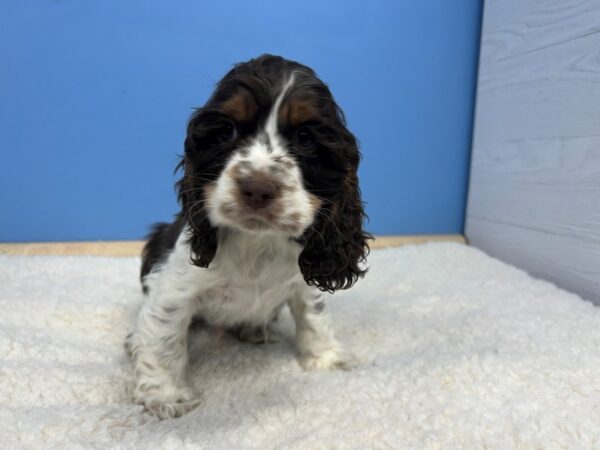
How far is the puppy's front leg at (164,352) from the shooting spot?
182 cm

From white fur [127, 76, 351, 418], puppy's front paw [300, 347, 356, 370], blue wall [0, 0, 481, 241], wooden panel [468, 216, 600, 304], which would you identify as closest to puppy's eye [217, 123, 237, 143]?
white fur [127, 76, 351, 418]

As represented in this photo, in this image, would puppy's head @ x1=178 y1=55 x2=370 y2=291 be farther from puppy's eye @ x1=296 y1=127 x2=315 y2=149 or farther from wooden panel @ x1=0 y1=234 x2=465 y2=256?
wooden panel @ x1=0 y1=234 x2=465 y2=256

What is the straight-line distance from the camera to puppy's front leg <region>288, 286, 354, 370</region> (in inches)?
83.4

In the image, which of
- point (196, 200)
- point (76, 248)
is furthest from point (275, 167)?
point (76, 248)

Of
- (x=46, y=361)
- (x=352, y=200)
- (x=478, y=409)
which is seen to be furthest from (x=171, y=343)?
(x=478, y=409)

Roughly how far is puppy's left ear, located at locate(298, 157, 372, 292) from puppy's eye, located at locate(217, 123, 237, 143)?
1.22ft

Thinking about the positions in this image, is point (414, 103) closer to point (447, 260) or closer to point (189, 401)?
point (447, 260)

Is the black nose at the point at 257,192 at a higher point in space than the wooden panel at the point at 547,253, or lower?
higher

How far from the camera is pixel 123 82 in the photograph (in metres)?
3.38

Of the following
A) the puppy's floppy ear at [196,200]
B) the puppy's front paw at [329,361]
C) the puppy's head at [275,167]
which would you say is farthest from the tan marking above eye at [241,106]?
the puppy's front paw at [329,361]

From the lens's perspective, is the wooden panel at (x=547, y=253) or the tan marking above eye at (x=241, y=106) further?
the wooden panel at (x=547, y=253)

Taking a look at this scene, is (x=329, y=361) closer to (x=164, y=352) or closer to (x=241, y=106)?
(x=164, y=352)

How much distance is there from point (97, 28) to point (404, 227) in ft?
8.73

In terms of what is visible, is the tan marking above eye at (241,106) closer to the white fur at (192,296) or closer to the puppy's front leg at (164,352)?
the white fur at (192,296)
